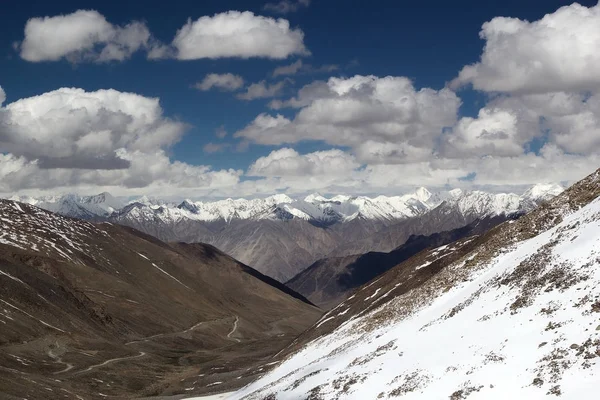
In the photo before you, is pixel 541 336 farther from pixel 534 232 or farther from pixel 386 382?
pixel 534 232

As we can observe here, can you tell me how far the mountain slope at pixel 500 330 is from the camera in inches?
1083

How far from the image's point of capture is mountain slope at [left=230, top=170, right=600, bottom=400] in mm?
27500

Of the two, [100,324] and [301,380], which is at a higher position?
[100,324]

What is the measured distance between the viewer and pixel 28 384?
3268 inches

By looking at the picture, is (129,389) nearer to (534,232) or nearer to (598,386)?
(534,232)

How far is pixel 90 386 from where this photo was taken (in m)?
96.5

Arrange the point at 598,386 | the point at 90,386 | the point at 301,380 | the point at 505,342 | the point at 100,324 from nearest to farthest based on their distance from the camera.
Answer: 1. the point at 598,386
2. the point at 505,342
3. the point at 301,380
4. the point at 90,386
5. the point at 100,324

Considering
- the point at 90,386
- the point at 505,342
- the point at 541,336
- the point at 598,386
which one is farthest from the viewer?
the point at 90,386

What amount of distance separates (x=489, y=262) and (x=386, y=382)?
26082 millimetres

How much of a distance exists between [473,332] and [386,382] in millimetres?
7023

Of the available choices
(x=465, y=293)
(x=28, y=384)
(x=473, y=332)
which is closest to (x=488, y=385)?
(x=473, y=332)

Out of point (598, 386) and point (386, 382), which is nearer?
point (598, 386)

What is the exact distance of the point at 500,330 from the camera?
34750 mm

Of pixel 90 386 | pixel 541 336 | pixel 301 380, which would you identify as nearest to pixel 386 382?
pixel 541 336
